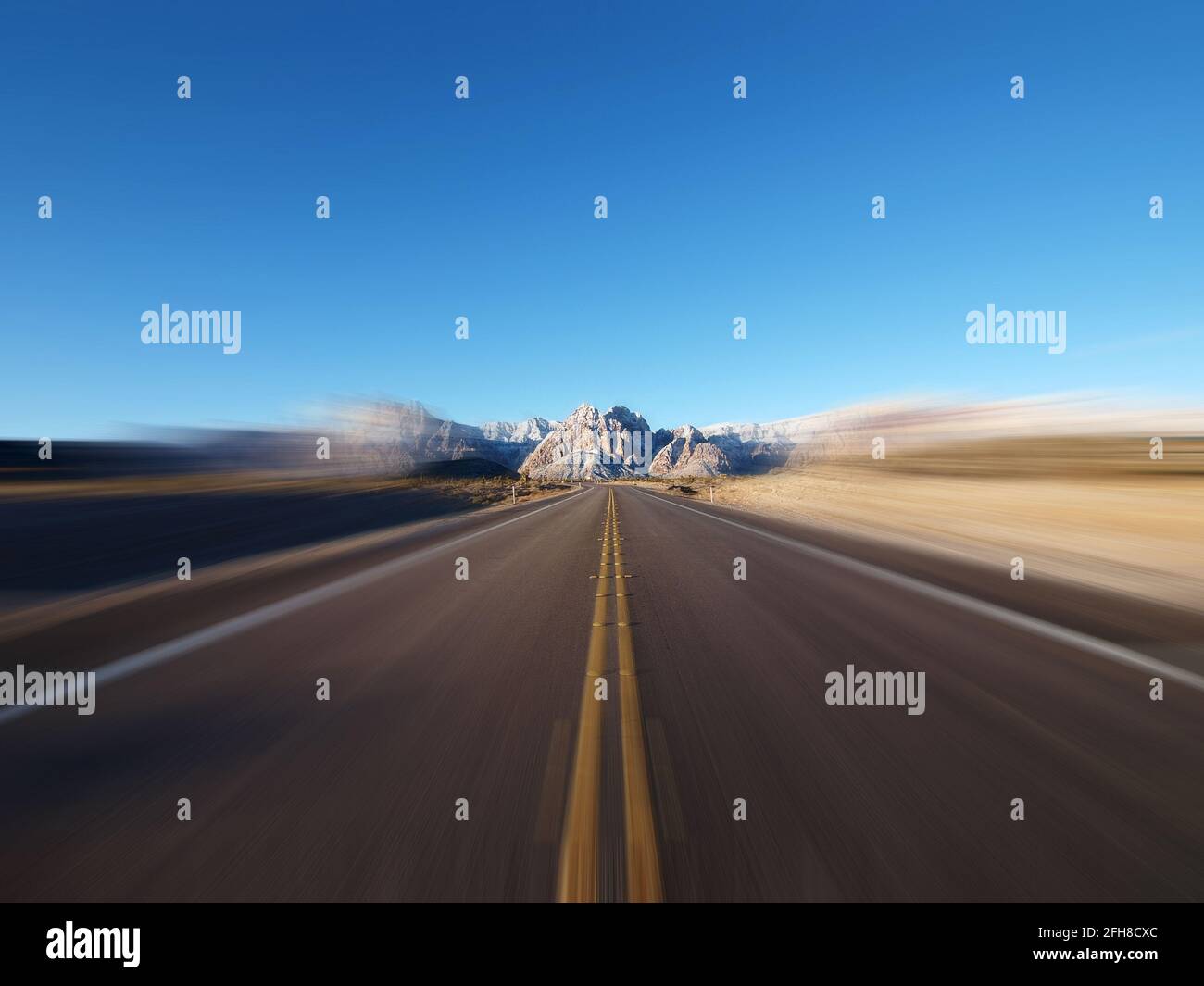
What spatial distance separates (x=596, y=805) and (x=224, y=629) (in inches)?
244

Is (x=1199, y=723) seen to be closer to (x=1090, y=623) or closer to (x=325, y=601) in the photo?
(x=1090, y=623)

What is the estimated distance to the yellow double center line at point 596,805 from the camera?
2.49m

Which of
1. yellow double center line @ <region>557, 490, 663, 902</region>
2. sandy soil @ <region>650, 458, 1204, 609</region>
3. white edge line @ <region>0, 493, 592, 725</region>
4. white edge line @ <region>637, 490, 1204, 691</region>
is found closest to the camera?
yellow double center line @ <region>557, 490, 663, 902</region>

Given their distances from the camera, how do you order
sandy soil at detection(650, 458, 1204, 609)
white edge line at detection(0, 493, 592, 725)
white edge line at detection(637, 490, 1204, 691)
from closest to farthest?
white edge line at detection(637, 490, 1204, 691), white edge line at detection(0, 493, 592, 725), sandy soil at detection(650, 458, 1204, 609)

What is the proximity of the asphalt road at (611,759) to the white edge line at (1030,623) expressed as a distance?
0.07 m

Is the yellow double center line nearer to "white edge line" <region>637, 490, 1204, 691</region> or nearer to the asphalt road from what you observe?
the asphalt road

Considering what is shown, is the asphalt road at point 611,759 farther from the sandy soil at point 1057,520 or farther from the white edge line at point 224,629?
the sandy soil at point 1057,520

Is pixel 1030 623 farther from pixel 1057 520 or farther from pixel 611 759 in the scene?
pixel 1057 520

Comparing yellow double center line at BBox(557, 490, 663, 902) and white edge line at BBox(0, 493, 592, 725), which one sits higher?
→ yellow double center line at BBox(557, 490, 663, 902)

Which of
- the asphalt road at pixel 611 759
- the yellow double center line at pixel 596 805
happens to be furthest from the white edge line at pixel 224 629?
the yellow double center line at pixel 596 805

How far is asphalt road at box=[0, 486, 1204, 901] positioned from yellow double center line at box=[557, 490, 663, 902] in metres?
0.02

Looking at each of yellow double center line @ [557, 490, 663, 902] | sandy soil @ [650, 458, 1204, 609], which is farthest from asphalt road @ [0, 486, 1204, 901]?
sandy soil @ [650, 458, 1204, 609]

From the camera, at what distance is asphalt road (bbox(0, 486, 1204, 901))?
257cm
